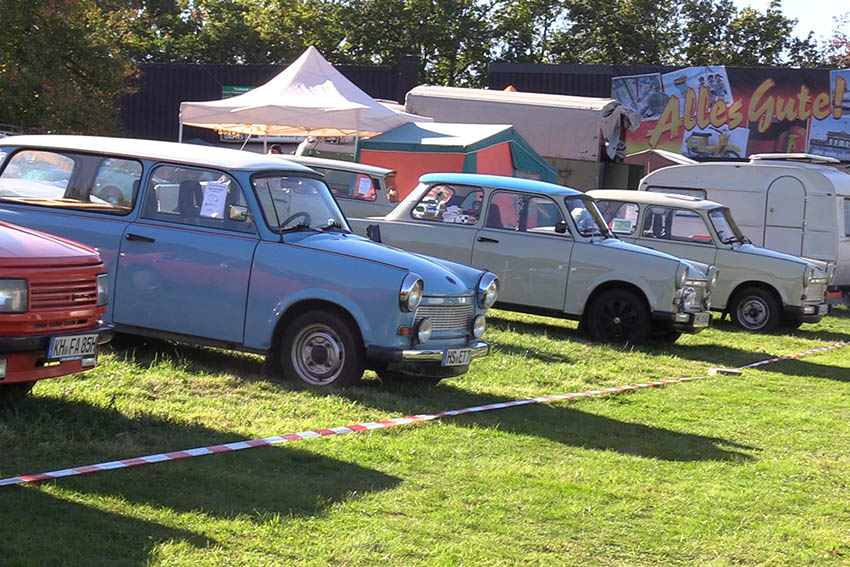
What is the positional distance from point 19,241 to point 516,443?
3235mm

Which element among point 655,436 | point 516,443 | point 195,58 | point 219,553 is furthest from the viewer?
point 195,58

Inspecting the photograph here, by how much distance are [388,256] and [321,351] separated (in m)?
0.85

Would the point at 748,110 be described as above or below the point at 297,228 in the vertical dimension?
above

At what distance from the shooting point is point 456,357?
840 centimetres

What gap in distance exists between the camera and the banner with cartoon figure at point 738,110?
101ft

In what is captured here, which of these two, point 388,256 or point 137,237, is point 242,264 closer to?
point 137,237

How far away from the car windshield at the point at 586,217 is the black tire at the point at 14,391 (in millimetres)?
7239

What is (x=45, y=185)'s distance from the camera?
29.3 feet

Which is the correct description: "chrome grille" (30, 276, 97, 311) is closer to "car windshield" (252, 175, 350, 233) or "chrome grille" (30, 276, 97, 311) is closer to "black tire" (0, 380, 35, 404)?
"black tire" (0, 380, 35, 404)

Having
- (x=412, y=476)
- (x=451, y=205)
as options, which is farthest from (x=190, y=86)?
(x=412, y=476)

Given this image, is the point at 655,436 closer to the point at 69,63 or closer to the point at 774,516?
the point at 774,516

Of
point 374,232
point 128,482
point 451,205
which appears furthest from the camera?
point 451,205

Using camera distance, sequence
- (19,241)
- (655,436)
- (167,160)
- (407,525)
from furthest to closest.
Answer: (167,160)
(655,436)
(19,241)
(407,525)

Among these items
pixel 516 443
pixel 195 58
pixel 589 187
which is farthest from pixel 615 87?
pixel 516 443
